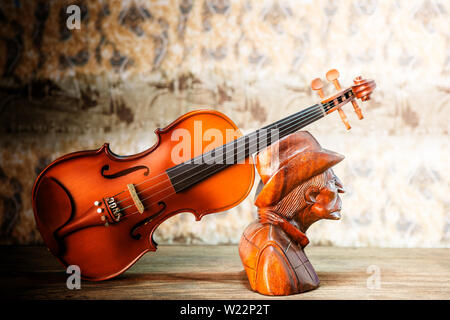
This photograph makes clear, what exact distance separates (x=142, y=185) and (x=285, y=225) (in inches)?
16.8

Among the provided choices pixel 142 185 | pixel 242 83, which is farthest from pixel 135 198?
pixel 242 83

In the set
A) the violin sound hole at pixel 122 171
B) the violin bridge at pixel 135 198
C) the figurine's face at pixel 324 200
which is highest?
the violin sound hole at pixel 122 171

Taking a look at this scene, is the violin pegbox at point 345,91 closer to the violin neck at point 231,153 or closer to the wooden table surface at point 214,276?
the violin neck at point 231,153

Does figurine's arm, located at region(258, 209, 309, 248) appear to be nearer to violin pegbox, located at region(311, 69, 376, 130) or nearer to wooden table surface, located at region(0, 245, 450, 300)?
wooden table surface, located at region(0, 245, 450, 300)

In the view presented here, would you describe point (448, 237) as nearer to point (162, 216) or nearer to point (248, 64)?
point (248, 64)

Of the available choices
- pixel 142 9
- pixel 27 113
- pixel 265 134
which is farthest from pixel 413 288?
pixel 27 113

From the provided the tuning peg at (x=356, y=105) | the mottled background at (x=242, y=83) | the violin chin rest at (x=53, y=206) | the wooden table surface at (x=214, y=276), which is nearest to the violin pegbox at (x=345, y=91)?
the tuning peg at (x=356, y=105)

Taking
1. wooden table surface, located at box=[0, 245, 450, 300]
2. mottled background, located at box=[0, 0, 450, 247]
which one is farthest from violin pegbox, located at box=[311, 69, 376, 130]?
mottled background, located at box=[0, 0, 450, 247]

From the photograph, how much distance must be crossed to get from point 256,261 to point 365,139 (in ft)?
3.38

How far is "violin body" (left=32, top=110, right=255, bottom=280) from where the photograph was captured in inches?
48.2

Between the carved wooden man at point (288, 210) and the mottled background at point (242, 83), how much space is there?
28.8 inches

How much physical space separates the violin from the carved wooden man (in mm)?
66

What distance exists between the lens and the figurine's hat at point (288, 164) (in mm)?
1179
